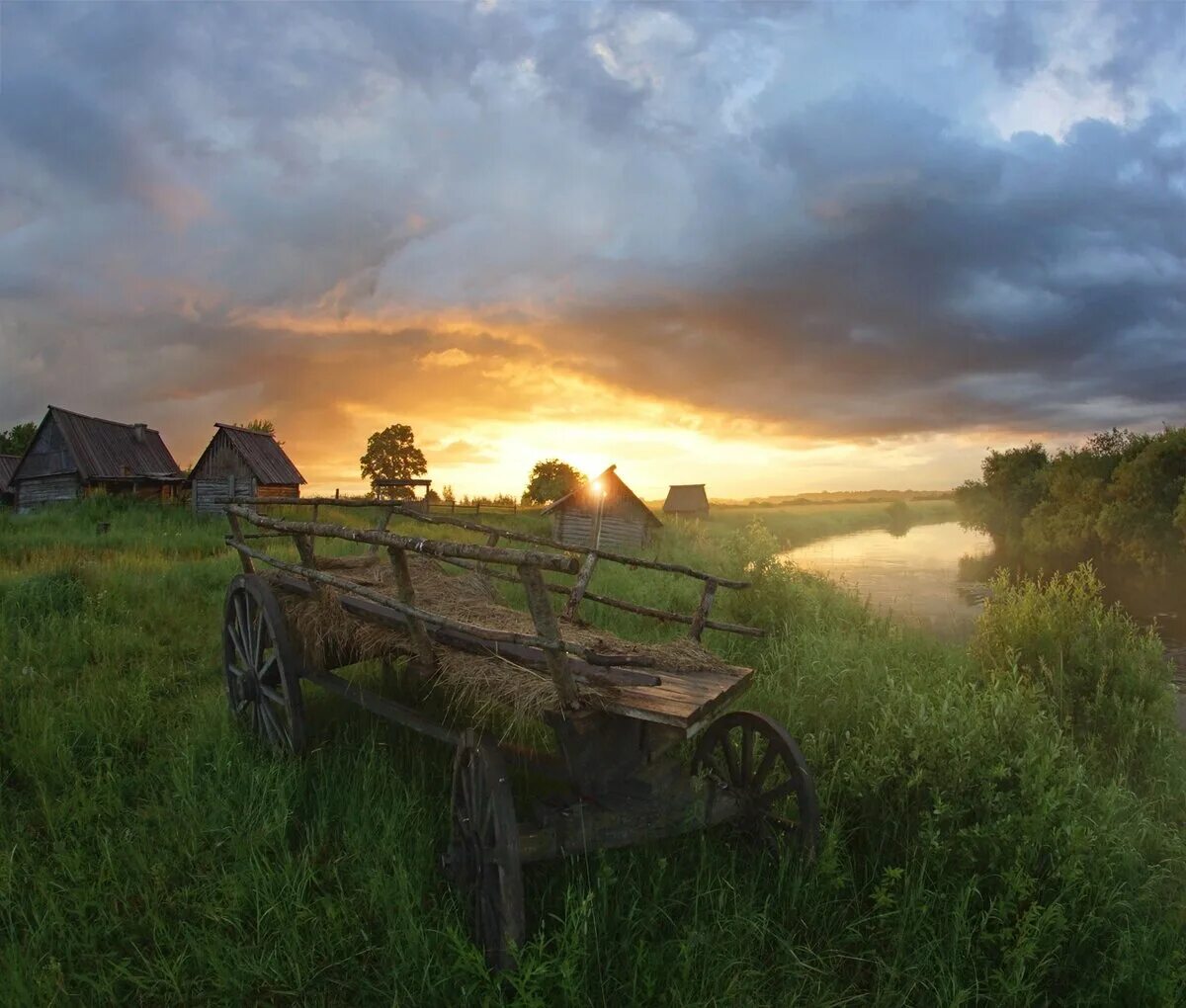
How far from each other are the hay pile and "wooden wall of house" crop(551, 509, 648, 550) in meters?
18.4

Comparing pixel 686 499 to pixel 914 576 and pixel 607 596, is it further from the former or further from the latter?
pixel 607 596

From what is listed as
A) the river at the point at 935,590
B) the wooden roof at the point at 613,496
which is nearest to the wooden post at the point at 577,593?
the river at the point at 935,590

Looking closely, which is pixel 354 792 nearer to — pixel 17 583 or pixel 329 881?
pixel 329 881

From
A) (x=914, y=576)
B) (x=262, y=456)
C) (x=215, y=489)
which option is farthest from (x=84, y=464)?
(x=914, y=576)

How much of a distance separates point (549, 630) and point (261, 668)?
10.9 ft

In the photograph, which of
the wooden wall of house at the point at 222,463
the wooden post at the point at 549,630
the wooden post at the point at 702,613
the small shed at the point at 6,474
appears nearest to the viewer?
the wooden post at the point at 549,630

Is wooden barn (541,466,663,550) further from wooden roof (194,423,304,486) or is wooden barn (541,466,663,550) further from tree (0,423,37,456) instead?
tree (0,423,37,456)

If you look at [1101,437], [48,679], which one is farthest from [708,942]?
[1101,437]

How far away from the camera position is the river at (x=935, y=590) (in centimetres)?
1559

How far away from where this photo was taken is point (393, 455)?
164ft

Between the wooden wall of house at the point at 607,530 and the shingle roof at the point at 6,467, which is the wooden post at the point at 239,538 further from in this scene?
the shingle roof at the point at 6,467

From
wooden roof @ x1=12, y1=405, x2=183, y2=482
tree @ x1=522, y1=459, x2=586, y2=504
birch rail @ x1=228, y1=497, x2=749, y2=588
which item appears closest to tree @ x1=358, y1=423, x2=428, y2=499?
tree @ x1=522, y1=459, x2=586, y2=504

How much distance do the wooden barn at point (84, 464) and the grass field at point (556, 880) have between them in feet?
90.0

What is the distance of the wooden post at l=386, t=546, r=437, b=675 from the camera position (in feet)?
12.0
